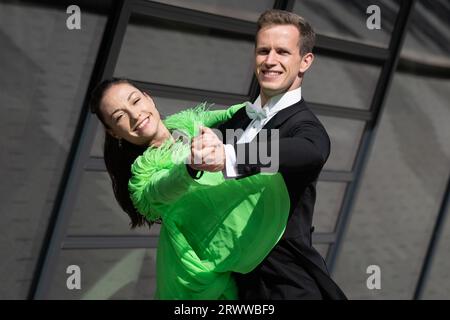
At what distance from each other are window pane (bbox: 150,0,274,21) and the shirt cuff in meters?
2.08

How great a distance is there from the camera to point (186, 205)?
2293 mm

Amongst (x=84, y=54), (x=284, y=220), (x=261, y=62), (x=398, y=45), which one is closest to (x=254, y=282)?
(x=284, y=220)

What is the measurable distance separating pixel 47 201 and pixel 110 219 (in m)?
0.42

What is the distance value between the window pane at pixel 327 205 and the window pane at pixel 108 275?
125 centimetres

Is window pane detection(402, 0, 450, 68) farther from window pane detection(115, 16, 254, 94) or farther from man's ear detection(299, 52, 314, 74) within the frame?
man's ear detection(299, 52, 314, 74)

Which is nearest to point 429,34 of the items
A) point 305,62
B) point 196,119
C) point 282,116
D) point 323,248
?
point 323,248

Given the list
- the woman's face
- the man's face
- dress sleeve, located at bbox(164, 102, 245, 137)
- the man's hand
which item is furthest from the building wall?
the man's hand

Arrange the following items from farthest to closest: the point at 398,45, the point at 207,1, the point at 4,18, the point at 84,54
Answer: the point at 398,45 < the point at 207,1 < the point at 84,54 < the point at 4,18

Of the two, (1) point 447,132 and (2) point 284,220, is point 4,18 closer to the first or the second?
(2) point 284,220

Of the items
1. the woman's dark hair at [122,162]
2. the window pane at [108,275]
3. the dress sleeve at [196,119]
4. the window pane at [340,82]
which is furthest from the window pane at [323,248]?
the woman's dark hair at [122,162]

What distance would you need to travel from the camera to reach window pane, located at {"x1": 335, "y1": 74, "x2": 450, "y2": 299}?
5.34 m

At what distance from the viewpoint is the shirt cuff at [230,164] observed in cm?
194

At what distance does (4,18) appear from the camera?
3498 millimetres

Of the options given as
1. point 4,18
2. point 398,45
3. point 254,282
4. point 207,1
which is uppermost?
point 398,45
